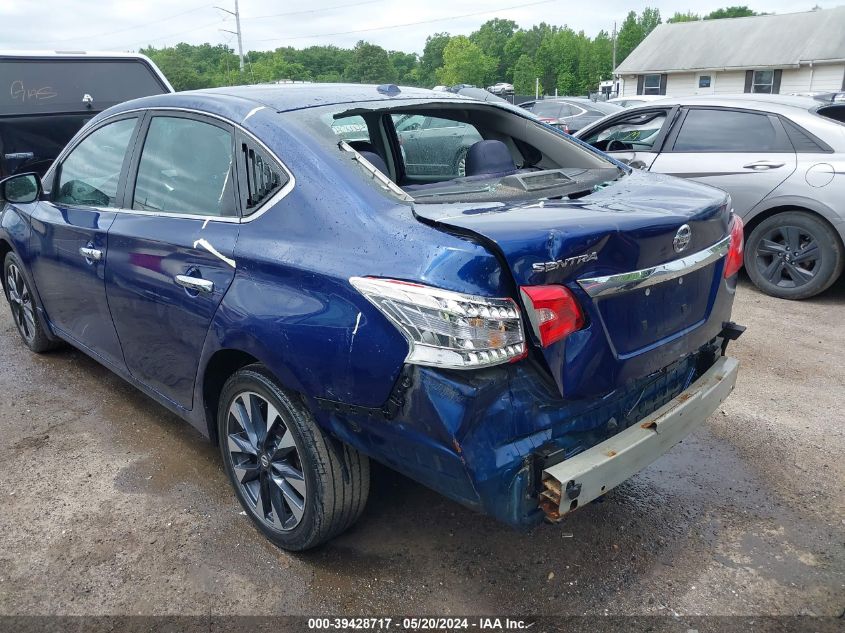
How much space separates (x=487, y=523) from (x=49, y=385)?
3.06 meters

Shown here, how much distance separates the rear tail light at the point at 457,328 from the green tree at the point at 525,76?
283 ft

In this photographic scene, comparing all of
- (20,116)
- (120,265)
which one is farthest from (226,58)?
(120,265)

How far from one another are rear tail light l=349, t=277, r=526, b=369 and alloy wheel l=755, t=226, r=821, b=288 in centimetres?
484

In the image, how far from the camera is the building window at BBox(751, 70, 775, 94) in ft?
134

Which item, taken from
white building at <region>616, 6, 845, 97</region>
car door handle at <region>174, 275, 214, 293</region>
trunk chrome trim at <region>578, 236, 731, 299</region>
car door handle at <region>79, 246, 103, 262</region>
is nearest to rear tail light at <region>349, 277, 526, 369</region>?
trunk chrome trim at <region>578, 236, 731, 299</region>

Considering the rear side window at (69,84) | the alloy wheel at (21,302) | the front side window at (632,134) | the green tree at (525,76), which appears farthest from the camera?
the green tree at (525,76)

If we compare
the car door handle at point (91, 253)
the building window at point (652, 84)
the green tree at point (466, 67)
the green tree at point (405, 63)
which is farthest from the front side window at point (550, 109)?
the green tree at point (466, 67)

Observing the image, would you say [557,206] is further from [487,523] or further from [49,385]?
[49,385]

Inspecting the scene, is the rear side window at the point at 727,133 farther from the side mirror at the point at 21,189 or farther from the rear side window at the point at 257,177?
the side mirror at the point at 21,189

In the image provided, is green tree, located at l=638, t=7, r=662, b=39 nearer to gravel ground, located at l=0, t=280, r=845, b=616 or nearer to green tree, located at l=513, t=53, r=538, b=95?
green tree, located at l=513, t=53, r=538, b=95

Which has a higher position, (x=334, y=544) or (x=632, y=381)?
(x=632, y=381)

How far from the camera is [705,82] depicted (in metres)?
43.7

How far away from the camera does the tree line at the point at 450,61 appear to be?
67.2 meters

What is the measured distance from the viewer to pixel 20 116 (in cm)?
700
